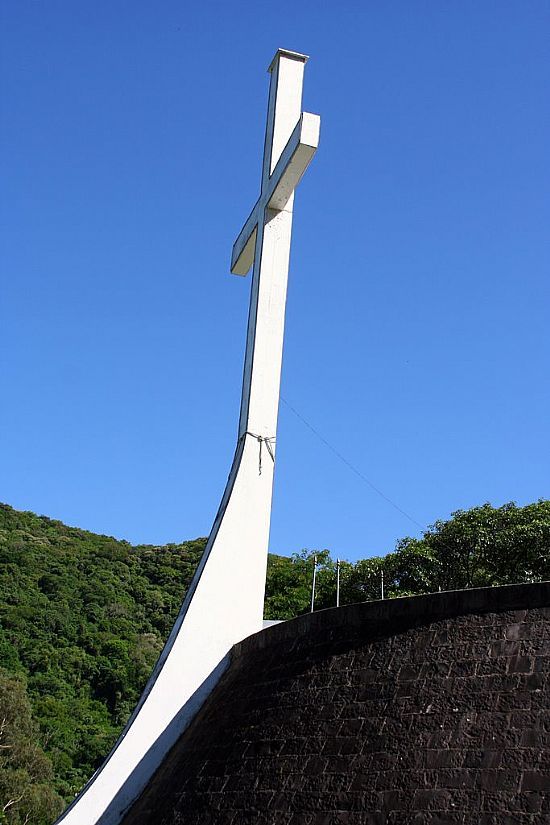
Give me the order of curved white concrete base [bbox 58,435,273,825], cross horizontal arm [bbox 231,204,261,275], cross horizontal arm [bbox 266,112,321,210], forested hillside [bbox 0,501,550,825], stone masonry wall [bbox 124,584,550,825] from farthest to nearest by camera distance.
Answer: forested hillside [bbox 0,501,550,825]
cross horizontal arm [bbox 231,204,261,275]
cross horizontal arm [bbox 266,112,321,210]
curved white concrete base [bbox 58,435,273,825]
stone masonry wall [bbox 124,584,550,825]

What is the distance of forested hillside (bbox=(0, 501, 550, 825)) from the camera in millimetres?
20234

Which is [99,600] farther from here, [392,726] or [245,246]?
[392,726]

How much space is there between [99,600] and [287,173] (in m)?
26.4

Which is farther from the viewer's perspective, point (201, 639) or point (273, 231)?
point (273, 231)

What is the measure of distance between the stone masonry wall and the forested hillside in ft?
44.4

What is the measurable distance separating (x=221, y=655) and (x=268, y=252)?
4.20 m

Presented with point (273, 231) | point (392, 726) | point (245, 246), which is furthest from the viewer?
point (245, 246)

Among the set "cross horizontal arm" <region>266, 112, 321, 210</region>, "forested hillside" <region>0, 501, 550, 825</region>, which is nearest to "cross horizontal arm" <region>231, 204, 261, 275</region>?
"cross horizontal arm" <region>266, 112, 321, 210</region>

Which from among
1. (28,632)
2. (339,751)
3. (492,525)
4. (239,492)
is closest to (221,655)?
(239,492)

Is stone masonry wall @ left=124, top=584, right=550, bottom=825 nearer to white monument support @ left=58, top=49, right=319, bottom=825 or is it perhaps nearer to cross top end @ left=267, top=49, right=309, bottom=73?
white monument support @ left=58, top=49, right=319, bottom=825

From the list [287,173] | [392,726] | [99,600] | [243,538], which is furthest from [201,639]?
[99,600]

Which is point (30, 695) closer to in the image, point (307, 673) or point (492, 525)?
point (492, 525)

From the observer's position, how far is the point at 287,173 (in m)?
10.1

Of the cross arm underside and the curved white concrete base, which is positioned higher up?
the cross arm underside
